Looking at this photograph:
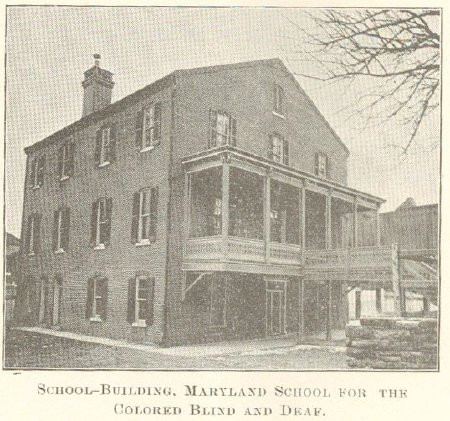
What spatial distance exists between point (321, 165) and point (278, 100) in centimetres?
347

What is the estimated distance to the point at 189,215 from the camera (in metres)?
14.9

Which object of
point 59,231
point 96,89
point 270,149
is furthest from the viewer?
point 96,89

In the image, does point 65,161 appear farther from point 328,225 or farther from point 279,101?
point 328,225

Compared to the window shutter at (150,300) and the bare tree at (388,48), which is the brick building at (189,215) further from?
the bare tree at (388,48)

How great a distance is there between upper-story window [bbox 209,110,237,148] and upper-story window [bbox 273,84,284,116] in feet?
7.40

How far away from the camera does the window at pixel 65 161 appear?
60.8 feet

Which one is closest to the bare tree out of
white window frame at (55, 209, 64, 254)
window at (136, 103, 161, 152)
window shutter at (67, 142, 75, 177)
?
window at (136, 103, 161, 152)

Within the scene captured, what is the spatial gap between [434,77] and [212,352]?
786 centimetres

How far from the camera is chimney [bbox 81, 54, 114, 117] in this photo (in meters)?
18.5

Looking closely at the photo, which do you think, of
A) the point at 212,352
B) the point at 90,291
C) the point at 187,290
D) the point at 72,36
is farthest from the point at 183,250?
the point at 72,36

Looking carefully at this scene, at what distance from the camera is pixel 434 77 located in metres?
9.27

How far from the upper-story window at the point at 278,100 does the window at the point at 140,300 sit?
727cm

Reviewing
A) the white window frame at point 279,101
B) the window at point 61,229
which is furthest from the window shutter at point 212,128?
the window at point 61,229

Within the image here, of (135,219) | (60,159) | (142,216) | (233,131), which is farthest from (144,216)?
(60,159)
